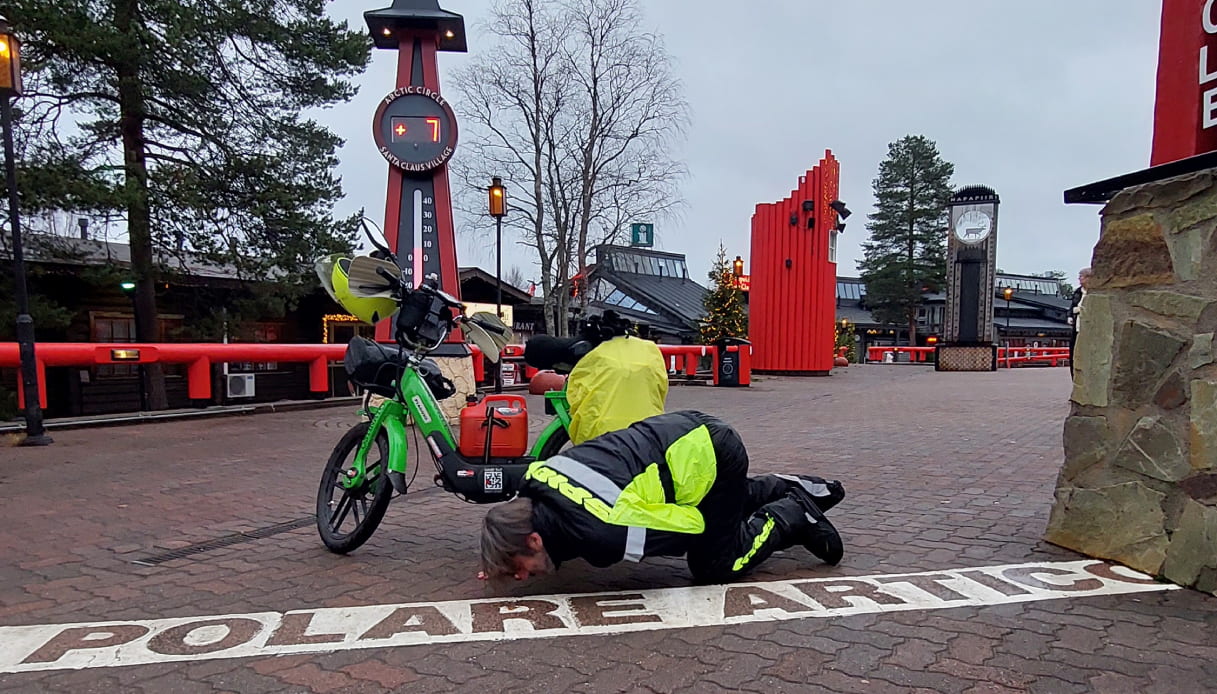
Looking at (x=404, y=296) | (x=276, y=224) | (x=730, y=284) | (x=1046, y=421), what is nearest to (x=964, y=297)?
(x=730, y=284)

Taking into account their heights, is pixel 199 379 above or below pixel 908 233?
below

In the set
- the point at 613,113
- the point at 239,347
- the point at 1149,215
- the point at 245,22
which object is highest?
the point at 613,113

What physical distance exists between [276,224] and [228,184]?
3.30ft

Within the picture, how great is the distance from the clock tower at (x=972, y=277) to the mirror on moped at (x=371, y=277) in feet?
83.5

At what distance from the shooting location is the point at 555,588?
11.6 feet

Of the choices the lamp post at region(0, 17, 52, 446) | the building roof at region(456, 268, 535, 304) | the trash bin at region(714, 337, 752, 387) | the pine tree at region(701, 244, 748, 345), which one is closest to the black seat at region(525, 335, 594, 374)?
the lamp post at region(0, 17, 52, 446)

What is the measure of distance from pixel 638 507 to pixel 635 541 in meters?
0.13

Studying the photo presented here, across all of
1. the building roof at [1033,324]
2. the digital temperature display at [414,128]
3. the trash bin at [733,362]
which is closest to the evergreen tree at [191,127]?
the digital temperature display at [414,128]

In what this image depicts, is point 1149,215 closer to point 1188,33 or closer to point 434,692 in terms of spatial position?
point 1188,33

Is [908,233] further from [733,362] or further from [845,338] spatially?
[733,362]

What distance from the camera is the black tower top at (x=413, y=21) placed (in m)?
9.64

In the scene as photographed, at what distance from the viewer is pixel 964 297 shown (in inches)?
1019

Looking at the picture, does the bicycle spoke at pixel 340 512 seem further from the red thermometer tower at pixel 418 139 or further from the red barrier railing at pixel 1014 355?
the red barrier railing at pixel 1014 355

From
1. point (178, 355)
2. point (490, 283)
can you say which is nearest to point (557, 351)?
point (178, 355)
